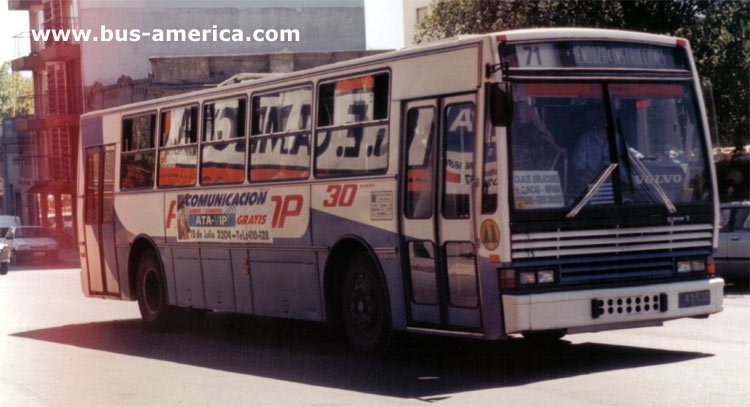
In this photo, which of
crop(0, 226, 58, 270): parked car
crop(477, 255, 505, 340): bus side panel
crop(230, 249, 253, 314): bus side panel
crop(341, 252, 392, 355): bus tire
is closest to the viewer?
crop(477, 255, 505, 340): bus side panel

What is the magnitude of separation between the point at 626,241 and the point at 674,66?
1.84 m

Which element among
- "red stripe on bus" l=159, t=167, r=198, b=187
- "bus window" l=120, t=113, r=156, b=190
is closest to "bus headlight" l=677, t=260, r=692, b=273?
"red stripe on bus" l=159, t=167, r=198, b=187

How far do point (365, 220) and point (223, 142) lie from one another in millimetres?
3630

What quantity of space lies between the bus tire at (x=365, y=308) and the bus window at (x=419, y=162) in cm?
94

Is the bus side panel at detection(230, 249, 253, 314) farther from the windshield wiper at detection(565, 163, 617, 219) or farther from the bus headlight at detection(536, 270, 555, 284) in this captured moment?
the windshield wiper at detection(565, 163, 617, 219)

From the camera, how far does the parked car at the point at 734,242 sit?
2194 cm

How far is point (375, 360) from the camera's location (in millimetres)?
12875

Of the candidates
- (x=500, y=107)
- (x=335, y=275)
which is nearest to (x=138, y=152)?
(x=335, y=275)

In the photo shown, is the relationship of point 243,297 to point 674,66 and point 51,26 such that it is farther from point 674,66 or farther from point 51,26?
point 51,26

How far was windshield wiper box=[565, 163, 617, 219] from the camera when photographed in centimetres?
1120

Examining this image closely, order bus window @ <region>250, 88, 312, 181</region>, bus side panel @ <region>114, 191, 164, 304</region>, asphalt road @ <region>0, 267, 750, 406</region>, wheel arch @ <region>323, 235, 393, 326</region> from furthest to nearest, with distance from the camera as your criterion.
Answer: bus side panel @ <region>114, 191, 164, 304</region>
bus window @ <region>250, 88, 312, 181</region>
wheel arch @ <region>323, 235, 393, 326</region>
asphalt road @ <region>0, 267, 750, 406</region>

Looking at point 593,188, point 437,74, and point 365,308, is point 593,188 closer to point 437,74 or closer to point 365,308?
point 437,74

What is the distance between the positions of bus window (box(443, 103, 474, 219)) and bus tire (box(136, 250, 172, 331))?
676 cm

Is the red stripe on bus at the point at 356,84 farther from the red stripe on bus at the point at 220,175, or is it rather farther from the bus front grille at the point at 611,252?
the bus front grille at the point at 611,252
